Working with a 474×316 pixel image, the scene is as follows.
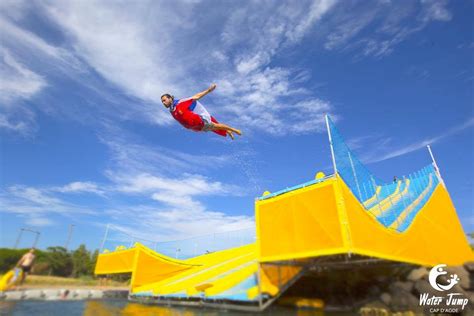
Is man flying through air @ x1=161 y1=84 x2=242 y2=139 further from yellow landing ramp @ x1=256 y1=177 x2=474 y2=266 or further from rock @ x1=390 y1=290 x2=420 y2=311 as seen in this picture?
rock @ x1=390 y1=290 x2=420 y2=311

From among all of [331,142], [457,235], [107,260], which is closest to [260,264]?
[331,142]

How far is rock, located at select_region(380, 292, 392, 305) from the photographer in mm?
9611

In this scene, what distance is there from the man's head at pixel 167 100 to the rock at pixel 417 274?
10656 mm

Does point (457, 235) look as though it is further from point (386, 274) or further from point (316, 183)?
point (316, 183)

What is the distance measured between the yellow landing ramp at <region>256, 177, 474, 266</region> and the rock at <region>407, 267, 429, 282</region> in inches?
12.2

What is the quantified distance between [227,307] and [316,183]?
569cm

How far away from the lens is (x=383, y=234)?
9.62 meters

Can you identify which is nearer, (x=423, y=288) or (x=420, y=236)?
(x=423, y=288)

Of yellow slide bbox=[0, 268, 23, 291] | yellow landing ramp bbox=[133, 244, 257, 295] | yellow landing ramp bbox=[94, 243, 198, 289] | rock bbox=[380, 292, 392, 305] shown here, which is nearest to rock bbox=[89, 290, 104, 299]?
yellow landing ramp bbox=[94, 243, 198, 289]

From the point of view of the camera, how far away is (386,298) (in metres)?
9.75

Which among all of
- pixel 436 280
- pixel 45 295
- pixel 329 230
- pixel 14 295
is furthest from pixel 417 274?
pixel 14 295

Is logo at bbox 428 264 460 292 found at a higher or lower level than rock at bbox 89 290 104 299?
higher

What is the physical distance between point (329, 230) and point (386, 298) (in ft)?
12.6

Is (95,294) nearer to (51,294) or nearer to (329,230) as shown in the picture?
(51,294)
